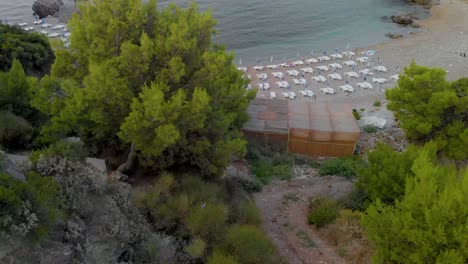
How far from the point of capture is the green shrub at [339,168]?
60.6 ft

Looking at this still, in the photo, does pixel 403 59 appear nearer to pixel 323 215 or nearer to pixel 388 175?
pixel 388 175

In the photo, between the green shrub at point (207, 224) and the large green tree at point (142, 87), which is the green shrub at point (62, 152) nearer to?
the large green tree at point (142, 87)

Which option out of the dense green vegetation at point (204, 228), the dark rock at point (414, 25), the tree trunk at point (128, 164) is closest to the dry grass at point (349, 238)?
the dense green vegetation at point (204, 228)

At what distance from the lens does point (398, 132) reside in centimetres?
2408

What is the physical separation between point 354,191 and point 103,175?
370 inches

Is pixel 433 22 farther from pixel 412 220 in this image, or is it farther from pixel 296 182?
pixel 412 220

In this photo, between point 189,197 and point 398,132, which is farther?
point 398,132

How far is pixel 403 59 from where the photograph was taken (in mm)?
39000

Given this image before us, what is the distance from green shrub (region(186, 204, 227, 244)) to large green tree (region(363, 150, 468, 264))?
416 centimetres

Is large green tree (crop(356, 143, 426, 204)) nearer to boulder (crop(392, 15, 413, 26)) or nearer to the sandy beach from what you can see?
the sandy beach

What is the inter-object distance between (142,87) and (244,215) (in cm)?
480

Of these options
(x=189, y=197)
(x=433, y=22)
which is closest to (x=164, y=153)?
Answer: (x=189, y=197)

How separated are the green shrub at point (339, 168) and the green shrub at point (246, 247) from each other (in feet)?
29.9

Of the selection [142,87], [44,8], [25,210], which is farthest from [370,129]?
[44,8]
